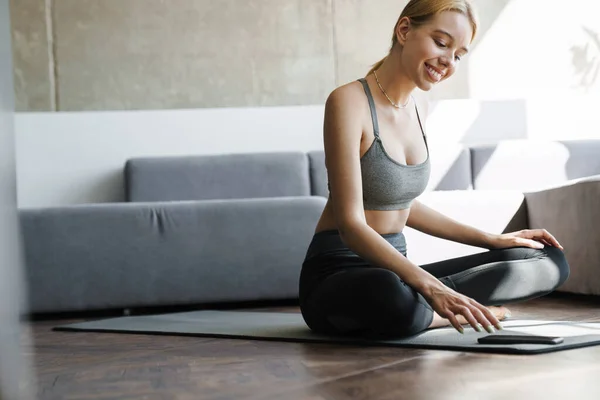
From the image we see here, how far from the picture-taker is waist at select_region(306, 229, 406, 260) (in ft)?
7.59

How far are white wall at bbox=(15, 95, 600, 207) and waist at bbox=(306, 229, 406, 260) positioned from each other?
2497 millimetres

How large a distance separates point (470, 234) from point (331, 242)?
0.40 metres

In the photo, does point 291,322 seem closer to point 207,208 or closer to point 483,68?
point 207,208

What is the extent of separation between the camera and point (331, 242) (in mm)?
2318

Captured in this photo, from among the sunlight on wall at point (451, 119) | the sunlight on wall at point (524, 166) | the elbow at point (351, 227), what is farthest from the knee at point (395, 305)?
the sunlight on wall at point (451, 119)

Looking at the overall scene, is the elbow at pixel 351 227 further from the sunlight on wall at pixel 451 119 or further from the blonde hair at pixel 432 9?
the sunlight on wall at pixel 451 119

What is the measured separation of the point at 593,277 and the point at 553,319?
0.59 m

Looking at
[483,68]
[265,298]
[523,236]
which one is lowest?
[265,298]

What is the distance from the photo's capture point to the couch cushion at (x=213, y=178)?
4.52m

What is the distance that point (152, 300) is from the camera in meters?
3.47

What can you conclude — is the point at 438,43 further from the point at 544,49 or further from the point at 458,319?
the point at 544,49

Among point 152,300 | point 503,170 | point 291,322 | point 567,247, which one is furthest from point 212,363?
point 503,170

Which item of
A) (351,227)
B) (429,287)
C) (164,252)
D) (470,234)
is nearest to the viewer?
(429,287)

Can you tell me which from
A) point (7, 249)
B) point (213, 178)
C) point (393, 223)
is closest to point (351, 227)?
point (393, 223)
